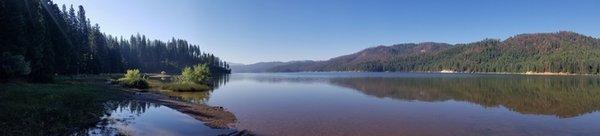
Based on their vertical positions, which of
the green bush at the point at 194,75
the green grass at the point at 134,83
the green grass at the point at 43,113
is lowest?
Answer: the green grass at the point at 43,113

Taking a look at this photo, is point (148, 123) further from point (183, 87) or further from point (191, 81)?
point (191, 81)

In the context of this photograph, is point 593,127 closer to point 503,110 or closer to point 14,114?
point 503,110

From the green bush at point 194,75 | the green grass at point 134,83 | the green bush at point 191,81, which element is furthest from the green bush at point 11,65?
the green bush at point 194,75

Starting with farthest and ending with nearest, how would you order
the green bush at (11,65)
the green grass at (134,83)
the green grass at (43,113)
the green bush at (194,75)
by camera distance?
the green bush at (194,75)
the green grass at (134,83)
the green bush at (11,65)
the green grass at (43,113)

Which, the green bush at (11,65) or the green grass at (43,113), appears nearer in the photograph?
the green grass at (43,113)

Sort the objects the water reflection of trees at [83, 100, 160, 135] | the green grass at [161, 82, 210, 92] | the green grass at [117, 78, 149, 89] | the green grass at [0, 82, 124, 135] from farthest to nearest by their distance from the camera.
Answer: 1. the green grass at [117, 78, 149, 89]
2. the green grass at [161, 82, 210, 92]
3. the water reflection of trees at [83, 100, 160, 135]
4. the green grass at [0, 82, 124, 135]

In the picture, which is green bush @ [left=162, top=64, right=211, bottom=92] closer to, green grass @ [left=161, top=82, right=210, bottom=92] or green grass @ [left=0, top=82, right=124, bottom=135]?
green grass @ [left=161, top=82, right=210, bottom=92]

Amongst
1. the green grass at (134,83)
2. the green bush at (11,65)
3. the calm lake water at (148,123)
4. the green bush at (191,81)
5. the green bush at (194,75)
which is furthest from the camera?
the green bush at (194,75)

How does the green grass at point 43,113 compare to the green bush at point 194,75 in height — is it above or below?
below

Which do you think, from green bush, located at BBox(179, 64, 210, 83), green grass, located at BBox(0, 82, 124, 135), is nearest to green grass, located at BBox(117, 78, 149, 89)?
green bush, located at BBox(179, 64, 210, 83)

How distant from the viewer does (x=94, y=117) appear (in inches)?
1405

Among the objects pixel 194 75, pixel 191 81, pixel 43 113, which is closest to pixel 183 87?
pixel 191 81

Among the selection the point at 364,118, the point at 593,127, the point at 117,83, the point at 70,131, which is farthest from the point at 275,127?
the point at 117,83

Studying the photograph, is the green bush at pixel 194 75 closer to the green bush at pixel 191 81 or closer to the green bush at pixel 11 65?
the green bush at pixel 191 81
